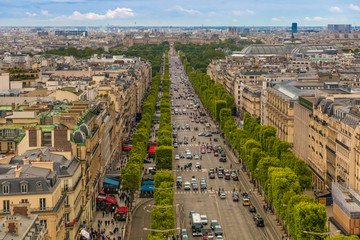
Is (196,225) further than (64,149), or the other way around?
(196,225)

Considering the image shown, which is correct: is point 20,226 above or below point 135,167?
above

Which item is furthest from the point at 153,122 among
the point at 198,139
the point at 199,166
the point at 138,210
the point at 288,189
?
the point at 288,189

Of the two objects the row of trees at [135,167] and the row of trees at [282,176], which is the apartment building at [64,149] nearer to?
the row of trees at [135,167]

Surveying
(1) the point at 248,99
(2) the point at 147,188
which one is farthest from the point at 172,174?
(1) the point at 248,99

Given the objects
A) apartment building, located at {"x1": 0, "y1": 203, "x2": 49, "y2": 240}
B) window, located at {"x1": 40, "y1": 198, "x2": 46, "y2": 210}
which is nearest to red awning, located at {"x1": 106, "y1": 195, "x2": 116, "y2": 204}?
window, located at {"x1": 40, "y1": 198, "x2": 46, "y2": 210}

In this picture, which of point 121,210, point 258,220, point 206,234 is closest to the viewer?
point 206,234

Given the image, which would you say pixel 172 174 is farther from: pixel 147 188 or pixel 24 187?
pixel 24 187

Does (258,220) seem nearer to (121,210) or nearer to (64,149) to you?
(121,210)

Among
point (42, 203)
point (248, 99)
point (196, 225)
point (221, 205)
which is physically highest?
point (248, 99)

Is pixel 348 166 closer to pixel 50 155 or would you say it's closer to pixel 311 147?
pixel 311 147

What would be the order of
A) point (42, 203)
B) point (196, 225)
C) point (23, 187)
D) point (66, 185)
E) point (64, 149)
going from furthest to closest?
point (196, 225) < point (64, 149) < point (66, 185) < point (42, 203) < point (23, 187)

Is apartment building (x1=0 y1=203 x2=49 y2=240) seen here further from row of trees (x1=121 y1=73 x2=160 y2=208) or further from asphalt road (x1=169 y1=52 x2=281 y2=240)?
row of trees (x1=121 y1=73 x2=160 y2=208)
